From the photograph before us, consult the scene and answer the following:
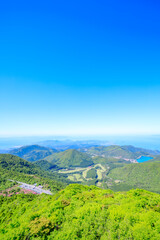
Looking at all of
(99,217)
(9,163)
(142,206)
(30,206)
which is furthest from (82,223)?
(9,163)

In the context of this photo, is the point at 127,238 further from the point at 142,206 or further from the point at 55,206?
the point at 55,206

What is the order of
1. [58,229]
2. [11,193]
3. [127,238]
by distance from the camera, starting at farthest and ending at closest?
1. [11,193]
2. [58,229]
3. [127,238]

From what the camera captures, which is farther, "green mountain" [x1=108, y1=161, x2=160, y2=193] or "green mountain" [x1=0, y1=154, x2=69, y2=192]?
"green mountain" [x1=108, y1=161, x2=160, y2=193]

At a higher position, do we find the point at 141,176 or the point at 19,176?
the point at 19,176

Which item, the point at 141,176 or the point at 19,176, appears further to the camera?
the point at 141,176

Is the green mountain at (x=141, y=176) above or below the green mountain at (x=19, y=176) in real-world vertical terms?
below

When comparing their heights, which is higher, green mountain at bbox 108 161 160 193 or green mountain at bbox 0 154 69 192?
green mountain at bbox 0 154 69 192

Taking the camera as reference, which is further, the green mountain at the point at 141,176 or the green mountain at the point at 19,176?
the green mountain at the point at 141,176

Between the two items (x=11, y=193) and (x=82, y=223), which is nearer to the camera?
(x=82, y=223)
